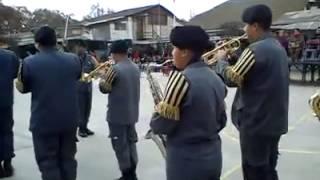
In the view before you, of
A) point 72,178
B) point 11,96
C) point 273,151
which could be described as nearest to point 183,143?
point 273,151

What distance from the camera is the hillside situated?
48062mm

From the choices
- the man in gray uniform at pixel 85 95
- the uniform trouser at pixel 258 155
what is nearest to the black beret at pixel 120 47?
the uniform trouser at pixel 258 155

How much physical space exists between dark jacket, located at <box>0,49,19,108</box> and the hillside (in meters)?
41.4

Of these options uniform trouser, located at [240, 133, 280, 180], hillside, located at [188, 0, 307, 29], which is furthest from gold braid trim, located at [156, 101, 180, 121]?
hillside, located at [188, 0, 307, 29]

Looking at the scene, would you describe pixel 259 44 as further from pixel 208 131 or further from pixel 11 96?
pixel 11 96

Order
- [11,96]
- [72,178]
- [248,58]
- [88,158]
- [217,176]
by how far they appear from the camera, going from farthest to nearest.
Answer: [88,158], [11,96], [72,178], [248,58], [217,176]

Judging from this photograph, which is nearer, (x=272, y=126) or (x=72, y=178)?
(x=272, y=126)

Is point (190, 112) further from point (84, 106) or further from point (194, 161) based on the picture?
point (84, 106)

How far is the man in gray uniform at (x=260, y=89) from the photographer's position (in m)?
4.20

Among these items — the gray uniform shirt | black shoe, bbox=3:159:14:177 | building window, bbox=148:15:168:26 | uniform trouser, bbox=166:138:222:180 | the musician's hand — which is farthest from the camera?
building window, bbox=148:15:168:26

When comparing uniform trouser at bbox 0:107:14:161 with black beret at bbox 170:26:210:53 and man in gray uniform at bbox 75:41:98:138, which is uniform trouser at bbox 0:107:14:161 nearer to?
man in gray uniform at bbox 75:41:98:138

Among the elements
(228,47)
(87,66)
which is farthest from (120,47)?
(87,66)

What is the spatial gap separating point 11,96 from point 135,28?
42168mm

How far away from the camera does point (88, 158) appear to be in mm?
6895
